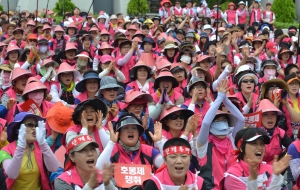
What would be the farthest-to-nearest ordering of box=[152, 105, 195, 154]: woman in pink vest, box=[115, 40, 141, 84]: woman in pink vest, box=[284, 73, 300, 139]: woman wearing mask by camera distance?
1. box=[115, 40, 141, 84]: woman in pink vest
2. box=[284, 73, 300, 139]: woman wearing mask
3. box=[152, 105, 195, 154]: woman in pink vest

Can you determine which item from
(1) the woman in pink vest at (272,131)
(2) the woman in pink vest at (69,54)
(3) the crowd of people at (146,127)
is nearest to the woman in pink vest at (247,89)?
(3) the crowd of people at (146,127)

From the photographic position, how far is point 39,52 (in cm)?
1277

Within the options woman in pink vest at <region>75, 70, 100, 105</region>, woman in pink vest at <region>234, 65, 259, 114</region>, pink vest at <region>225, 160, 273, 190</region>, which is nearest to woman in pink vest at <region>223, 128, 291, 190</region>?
pink vest at <region>225, 160, 273, 190</region>

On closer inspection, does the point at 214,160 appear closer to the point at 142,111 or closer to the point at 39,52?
the point at 142,111

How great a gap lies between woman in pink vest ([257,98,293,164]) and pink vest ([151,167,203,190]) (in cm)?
202

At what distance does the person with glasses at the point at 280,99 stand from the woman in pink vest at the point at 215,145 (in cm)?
163

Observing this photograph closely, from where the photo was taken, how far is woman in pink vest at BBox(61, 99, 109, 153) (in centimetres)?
652

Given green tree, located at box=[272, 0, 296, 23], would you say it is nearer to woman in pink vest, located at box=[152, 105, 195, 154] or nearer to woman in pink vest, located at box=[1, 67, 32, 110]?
woman in pink vest, located at box=[1, 67, 32, 110]

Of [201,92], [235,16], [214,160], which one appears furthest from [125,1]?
[214,160]

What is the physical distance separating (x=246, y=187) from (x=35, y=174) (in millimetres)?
2202

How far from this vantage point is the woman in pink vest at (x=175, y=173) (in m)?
5.07

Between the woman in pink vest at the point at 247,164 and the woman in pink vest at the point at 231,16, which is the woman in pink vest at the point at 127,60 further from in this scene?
the woman in pink vest at the point at 231,16

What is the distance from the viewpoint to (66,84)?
949 centimetres

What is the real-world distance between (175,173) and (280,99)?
133 inches
